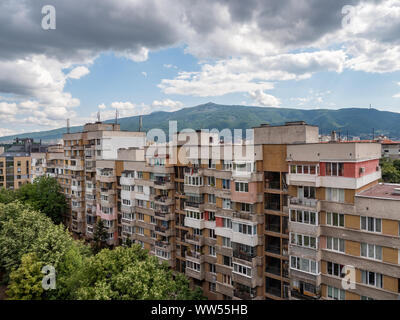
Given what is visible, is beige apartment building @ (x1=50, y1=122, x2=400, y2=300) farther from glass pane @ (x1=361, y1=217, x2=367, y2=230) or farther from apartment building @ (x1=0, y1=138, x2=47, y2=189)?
apartment building @ (x1=0, y1=138, x2=47, y2=189)

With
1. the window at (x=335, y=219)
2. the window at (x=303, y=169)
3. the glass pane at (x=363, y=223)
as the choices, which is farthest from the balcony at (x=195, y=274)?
the glass pane at (x=363, y=223)

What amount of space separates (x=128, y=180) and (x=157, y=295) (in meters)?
25.3

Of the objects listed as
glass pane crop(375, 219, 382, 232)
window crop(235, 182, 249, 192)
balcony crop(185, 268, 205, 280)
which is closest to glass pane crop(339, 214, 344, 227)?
glass pane crop(375, 219, 382, 232)

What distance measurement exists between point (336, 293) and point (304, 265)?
3.46 metres

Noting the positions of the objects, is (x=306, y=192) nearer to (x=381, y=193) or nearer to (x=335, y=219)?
(x=335, y=219)

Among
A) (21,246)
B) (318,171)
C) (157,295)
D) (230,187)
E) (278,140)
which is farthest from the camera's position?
(21,246)

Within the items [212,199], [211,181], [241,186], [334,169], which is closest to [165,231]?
[212,199]

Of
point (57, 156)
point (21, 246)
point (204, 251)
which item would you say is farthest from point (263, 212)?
point (57, 156)

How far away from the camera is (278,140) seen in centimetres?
2967

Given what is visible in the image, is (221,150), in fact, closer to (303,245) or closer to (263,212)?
(263,212)

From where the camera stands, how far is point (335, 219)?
2467 cm

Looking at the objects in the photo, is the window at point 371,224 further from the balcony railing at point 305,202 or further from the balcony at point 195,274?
the balcony at point 195,274

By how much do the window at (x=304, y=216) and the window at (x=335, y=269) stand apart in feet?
13.4

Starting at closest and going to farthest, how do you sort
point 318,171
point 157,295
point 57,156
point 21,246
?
1. point 157,295
2. point 318,171
3. point 21,246
4. point 57,156
